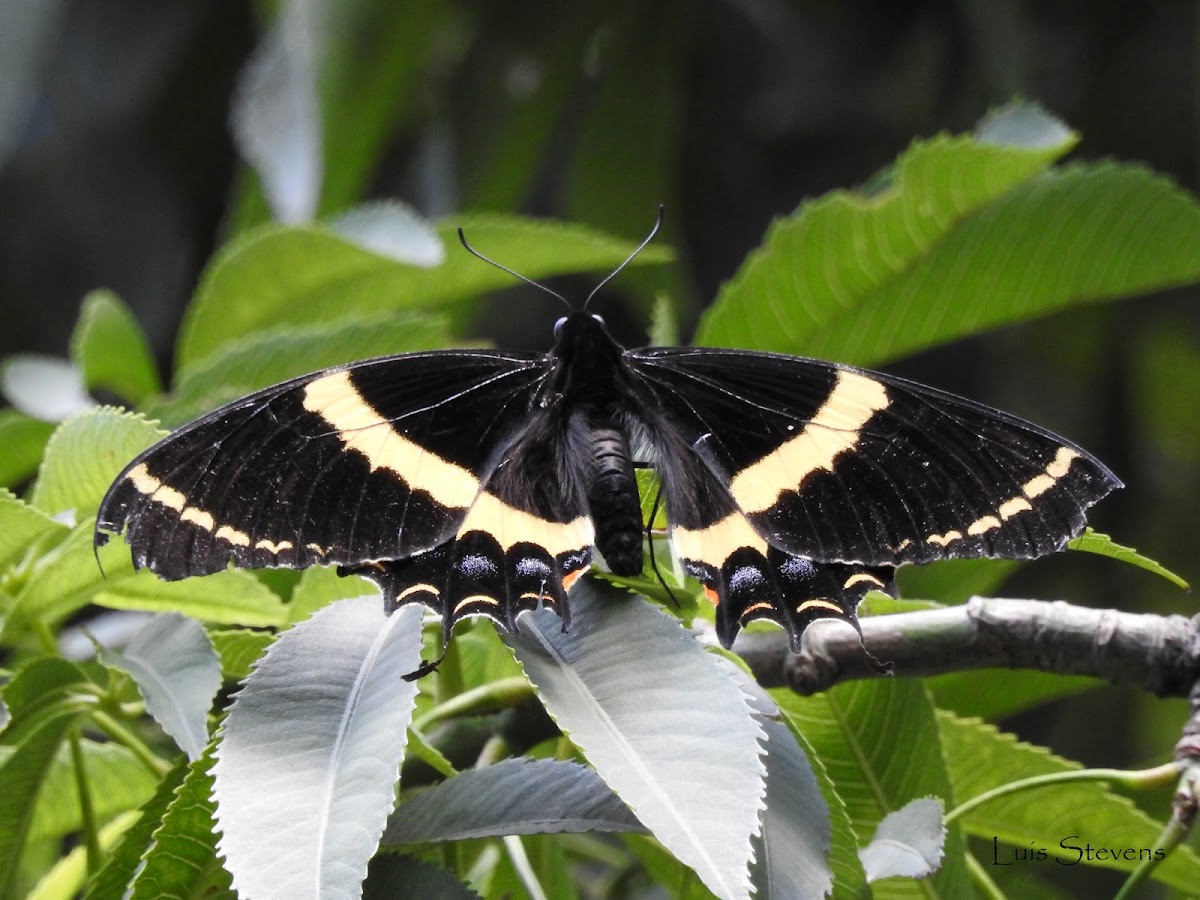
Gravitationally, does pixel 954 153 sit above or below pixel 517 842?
above

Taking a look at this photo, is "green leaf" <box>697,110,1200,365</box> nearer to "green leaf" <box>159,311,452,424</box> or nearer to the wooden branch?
"green leaf" <box>159,311,452,424</box>

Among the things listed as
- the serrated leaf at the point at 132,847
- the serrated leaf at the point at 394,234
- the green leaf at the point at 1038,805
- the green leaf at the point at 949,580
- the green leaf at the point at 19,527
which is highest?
the serrated leaf at the point at 394,234

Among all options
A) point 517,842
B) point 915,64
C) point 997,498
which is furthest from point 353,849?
point 915,64

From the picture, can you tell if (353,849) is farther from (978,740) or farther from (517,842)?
(978,740)

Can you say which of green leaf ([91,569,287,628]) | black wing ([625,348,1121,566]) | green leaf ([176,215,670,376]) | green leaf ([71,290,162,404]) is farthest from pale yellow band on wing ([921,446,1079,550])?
green leaf ([71,290,162,404])

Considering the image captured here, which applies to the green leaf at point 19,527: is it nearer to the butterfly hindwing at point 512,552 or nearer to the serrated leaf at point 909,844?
the butterfly hindwing at point 512,552

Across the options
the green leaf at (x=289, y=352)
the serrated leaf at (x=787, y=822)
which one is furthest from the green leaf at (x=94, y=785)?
the serrated leaf at (x=787, y=822)
